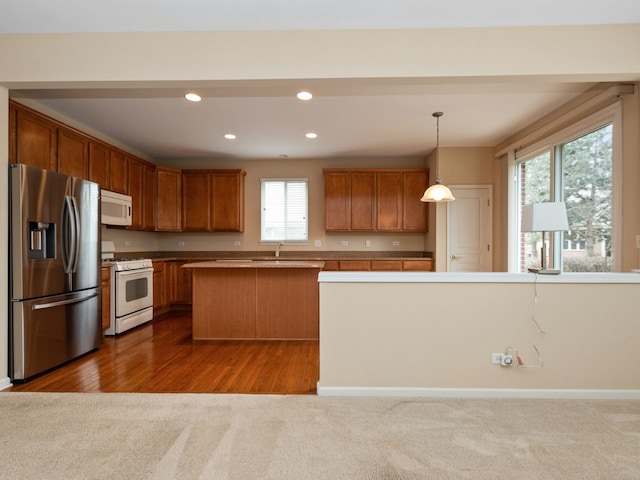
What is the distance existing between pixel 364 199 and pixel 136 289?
3663mm

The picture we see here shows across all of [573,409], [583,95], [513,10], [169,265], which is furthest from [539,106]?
[169,265]

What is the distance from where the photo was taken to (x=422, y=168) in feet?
19.3

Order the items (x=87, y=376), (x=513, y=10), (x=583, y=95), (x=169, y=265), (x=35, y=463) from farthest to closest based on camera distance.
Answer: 1. (x=169, y=265)
2. (x=583, y=95)
3. (x=87, y=376)
4. (x=513, y=10)
5. (x=35, y=463)

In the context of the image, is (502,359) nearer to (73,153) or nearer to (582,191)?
(582,191)

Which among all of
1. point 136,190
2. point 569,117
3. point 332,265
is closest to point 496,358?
point 569,117

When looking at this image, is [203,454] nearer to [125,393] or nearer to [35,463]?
[35,463]

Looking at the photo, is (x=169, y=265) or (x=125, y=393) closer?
(x=125, y=393)

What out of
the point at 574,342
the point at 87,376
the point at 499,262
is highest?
the point at 499,262

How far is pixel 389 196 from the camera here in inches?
233

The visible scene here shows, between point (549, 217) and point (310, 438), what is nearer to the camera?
point (310, 438)

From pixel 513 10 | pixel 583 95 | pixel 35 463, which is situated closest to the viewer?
pixel 35 463

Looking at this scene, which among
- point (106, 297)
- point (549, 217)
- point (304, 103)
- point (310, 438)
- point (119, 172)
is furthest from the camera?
point (119, 172)

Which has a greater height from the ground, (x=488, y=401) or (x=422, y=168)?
(x=422, y=168)

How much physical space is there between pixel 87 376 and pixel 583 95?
5199 millimetres
